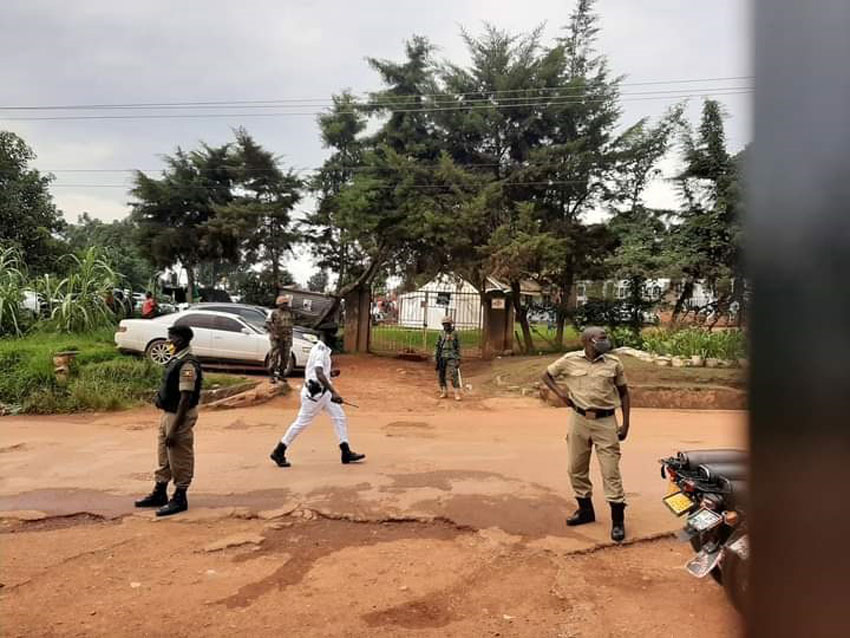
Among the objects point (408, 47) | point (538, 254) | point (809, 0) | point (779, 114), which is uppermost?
point (408, 47)

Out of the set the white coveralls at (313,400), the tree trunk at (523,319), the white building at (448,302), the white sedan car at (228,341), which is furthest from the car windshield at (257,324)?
the tree trunk at (523,319)

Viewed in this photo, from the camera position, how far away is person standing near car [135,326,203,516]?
5.28 m

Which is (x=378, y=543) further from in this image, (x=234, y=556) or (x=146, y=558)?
(x=146, y=558)

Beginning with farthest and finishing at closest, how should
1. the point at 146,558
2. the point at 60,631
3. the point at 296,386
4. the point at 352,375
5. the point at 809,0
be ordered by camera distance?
the point at 352,375 < the point at 296,386 < the point at 146,558 < the point at 60,631 < the point at 809,0

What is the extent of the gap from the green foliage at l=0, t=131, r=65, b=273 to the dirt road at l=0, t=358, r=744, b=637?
1322 centimetres

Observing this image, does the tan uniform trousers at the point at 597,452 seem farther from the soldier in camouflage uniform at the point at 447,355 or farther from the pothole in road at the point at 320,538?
the soldier in camouflage uniform at the point at 447,355

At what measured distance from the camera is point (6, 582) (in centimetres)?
396

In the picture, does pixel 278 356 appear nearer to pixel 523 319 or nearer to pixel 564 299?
pixel 523 319

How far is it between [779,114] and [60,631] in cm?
390

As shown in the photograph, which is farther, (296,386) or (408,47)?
(408,47)

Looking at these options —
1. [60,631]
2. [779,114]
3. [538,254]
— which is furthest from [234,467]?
[538,254]

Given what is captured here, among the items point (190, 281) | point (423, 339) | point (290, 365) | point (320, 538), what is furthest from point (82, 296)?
point (320, 538)

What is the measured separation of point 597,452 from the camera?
4.82 m

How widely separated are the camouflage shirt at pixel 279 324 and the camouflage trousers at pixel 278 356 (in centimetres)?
8
